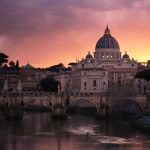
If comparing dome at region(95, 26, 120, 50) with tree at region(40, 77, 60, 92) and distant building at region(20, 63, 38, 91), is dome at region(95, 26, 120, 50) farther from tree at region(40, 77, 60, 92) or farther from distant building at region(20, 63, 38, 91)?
tree at region(40, 77, 60, 92)

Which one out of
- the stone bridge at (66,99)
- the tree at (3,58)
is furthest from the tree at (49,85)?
the stone bridge at (66,99)

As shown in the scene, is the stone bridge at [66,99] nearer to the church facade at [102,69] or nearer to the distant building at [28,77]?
the church facade at [102,69]

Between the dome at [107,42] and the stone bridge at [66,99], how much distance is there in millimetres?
38330

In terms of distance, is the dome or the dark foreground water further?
the dome

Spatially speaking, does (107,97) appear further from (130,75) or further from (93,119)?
(130,75)

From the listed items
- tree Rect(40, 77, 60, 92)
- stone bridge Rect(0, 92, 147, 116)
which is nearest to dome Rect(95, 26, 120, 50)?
tree Rect(40, 77, 60, 92)

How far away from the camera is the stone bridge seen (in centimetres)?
6378

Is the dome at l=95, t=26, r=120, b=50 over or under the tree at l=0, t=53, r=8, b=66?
over

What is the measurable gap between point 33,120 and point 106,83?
91.6 ft

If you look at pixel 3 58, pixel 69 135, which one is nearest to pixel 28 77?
pixel 3 58

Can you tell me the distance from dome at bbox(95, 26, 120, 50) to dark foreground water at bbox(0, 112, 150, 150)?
45.0 metres

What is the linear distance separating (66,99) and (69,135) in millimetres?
16591

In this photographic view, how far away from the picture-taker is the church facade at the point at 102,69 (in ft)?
286

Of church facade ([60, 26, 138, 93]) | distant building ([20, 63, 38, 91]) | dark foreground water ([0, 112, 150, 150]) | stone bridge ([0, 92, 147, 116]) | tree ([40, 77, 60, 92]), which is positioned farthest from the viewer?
distant building ([20, 63, 38, 91])
